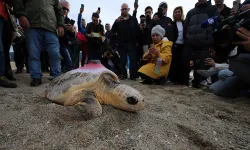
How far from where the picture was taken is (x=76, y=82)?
1676 mm

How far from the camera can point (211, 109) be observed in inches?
76.1

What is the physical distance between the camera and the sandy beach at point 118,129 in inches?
43.0

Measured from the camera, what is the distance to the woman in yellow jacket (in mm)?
3344

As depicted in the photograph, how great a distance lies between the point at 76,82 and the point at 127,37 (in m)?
2.53

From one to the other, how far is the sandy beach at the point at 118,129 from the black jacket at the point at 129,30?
2.47 metres

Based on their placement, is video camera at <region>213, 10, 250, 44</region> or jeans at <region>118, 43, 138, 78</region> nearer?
video camera at <region>213, 10, 250, 44</region>

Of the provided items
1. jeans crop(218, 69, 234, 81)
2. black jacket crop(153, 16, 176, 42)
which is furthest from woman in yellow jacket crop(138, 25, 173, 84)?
jeans crop(218, 69, 234, 81)

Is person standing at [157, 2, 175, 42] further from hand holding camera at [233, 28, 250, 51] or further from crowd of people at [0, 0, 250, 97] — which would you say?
hand holding camera at [233, 28, 250, 51]

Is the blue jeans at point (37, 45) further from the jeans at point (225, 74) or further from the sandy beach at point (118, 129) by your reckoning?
the jeans at point (225, 74)

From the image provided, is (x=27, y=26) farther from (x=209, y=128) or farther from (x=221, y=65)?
(x=221, y=65)

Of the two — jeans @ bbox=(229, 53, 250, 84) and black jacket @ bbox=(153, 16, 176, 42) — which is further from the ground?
black jacket @ bbox=(153, 16, 176, 42)

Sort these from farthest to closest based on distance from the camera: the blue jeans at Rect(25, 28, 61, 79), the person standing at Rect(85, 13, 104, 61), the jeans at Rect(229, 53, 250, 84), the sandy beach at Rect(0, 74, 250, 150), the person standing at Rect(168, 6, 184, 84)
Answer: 1. the person standing at Rect(85, 13, 104, 61)
2. the person standing at Rect(168, 6, 184, 84)
3. the blue jeans at Rect(25, 28, 61, 79)
4. the jeans at Rect(229, 53, 250, 84)
5. the sandy beach at Rect(0, 74, 250, 150)

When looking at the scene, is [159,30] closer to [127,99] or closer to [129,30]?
[129,30]

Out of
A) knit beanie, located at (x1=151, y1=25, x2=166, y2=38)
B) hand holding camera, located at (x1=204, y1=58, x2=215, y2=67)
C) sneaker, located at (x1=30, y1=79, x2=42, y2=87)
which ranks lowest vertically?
sneaker, located at (x1=30, y1=79, x2=42, y2=87)
